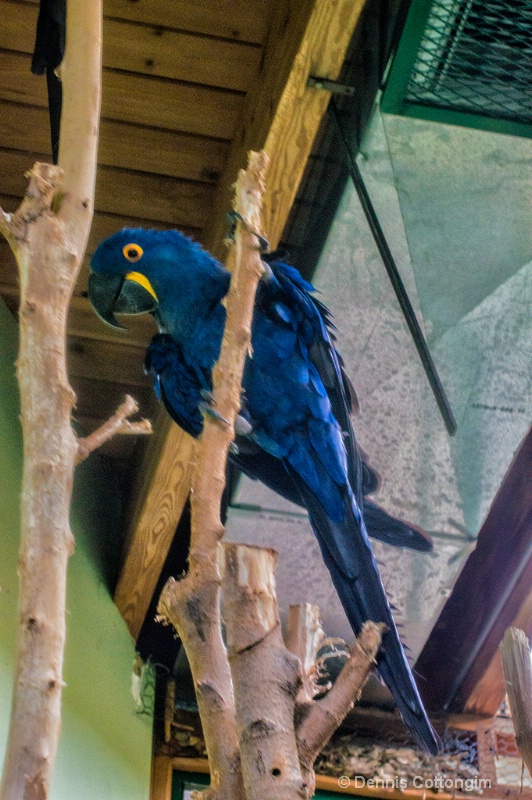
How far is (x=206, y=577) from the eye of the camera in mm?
757

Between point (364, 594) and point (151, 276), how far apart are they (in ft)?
2.12

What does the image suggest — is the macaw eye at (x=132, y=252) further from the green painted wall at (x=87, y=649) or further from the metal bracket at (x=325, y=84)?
the green painted wall at (x=87, y=649)

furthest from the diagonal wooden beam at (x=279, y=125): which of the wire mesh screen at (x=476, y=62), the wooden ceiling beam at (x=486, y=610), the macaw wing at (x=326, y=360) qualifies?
the wooden ceiling beam at (x=486, y=610)

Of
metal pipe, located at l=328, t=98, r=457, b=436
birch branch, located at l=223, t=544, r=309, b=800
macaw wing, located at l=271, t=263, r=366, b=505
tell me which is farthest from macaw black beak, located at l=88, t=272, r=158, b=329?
birch branch, located at l=223, t=544, r=309, b=800

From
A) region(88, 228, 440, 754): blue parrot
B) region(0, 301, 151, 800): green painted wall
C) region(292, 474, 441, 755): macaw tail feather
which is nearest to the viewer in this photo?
region(292, 474, 441, 755): macaw tail feather

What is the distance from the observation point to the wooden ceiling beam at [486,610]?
84.7 inches

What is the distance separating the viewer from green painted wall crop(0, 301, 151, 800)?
1651 mm

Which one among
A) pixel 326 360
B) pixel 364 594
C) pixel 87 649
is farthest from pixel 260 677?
pixel 87 649

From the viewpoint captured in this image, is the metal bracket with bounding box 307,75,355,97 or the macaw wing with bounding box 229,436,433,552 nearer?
the macaw wing with bounding box 229,436,433,552

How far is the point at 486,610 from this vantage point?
2330 mm

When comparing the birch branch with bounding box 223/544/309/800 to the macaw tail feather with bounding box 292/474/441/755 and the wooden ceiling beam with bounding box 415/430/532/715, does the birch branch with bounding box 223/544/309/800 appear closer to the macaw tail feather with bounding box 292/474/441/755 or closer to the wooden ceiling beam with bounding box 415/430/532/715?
the macaw tail feather with bounding box 292/474/441/755

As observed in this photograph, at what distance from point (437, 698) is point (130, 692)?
3.03 feet

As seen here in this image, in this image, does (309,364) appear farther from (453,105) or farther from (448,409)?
(453,105)

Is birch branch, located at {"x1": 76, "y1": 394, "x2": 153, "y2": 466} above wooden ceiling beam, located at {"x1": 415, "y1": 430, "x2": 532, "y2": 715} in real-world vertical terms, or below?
above
